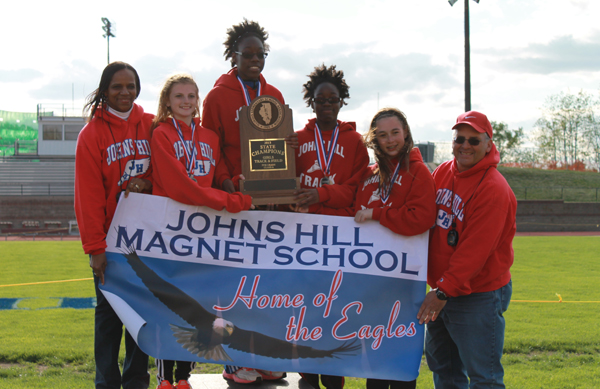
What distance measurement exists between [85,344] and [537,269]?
11214 millimetres

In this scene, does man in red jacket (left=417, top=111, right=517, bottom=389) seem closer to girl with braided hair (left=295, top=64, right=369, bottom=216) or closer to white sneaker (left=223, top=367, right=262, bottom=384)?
girl with braided hair (left=295, top=64, right=369, bottom=216)

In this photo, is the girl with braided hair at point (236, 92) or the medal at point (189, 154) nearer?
the medal at point (189, 154)

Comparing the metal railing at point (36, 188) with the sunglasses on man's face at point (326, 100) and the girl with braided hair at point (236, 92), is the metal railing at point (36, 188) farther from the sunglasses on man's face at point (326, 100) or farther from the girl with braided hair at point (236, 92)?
the sunglasses on man's face at point (326, 100)

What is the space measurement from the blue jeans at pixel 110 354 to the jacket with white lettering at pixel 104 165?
1.59 feet

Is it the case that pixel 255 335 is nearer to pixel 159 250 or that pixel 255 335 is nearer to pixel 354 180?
pixel 159 250

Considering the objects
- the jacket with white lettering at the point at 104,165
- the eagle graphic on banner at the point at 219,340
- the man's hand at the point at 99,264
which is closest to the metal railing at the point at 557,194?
the eagle graphic on banner at the point at 219,340

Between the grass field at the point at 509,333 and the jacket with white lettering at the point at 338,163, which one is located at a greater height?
the jacket with white lettering at the point at 338,163

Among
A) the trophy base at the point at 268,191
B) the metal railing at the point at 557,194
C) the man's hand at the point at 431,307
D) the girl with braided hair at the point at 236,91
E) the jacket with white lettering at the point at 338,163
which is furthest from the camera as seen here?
the metal railing at the point at 557,194

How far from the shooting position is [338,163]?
3975 mm

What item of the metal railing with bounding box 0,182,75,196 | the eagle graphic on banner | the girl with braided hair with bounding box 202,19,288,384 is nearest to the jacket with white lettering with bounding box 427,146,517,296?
the eagle graphic on banner

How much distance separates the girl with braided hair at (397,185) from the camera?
3416 millimetres

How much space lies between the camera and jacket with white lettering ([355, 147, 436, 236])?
11.1ft

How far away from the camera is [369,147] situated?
3.70 m

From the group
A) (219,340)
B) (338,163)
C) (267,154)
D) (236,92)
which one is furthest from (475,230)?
(236,92)
